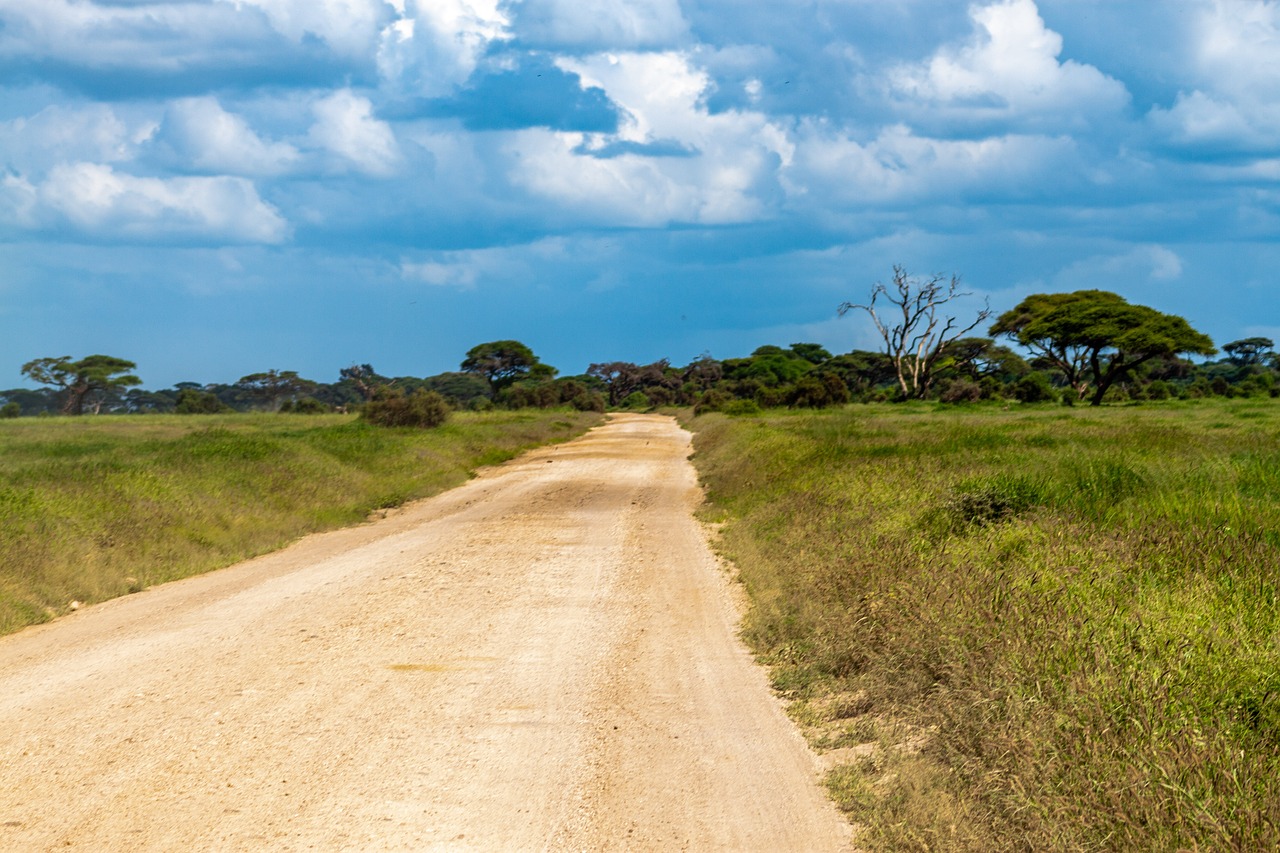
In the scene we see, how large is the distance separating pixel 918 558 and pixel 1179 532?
2.10 meters

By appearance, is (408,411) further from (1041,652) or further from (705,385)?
(705,385)

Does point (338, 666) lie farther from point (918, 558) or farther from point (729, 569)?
point (729, 569)

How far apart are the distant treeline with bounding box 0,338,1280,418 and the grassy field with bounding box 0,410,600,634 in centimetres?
3816

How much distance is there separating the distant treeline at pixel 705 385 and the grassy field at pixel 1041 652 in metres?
50.7

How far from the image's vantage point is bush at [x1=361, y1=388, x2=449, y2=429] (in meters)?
45.5

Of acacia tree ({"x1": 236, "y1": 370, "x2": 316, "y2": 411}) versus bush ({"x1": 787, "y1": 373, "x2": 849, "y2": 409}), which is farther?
acacia tree ({"x1": 236, "y1": 370, "x2": 316, "y2": 411})

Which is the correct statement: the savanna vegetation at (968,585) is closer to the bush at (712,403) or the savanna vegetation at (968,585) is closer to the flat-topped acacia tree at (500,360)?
the bush at (712,403)

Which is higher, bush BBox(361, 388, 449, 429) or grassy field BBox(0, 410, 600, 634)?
bush BBox(361, 388, 449, 429)

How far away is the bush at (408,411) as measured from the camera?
4553cm

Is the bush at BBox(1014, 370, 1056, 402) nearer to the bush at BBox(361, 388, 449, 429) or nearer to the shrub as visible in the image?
the shrub

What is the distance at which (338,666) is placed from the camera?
7797mm

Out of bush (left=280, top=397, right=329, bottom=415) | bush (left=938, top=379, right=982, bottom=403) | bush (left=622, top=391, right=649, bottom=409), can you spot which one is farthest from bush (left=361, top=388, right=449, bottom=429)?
bush (left=622, top=391, right=649, bottom=409)

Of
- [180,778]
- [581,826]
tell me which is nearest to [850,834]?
[581,826]

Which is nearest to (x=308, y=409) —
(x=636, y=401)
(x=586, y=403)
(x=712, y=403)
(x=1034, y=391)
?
(x=586, y=403)
